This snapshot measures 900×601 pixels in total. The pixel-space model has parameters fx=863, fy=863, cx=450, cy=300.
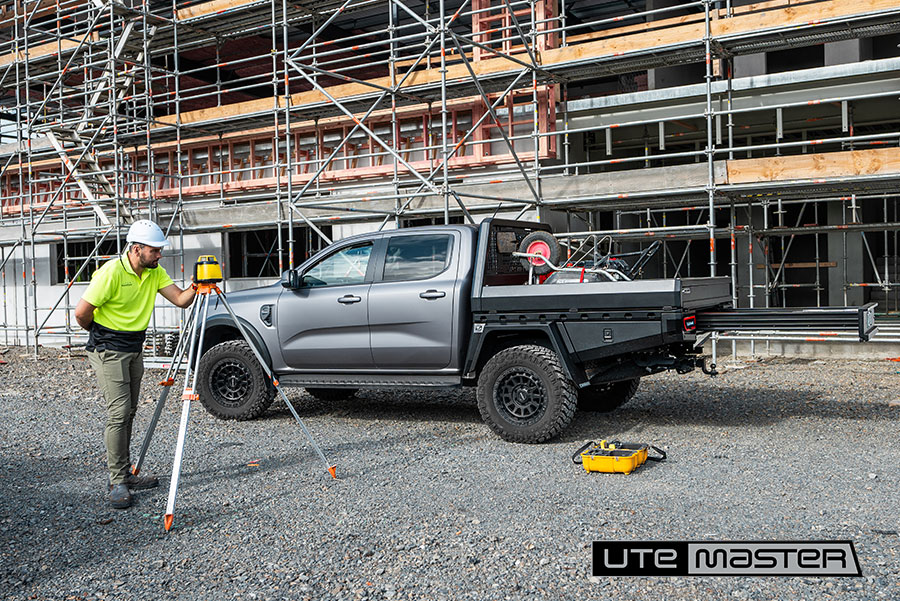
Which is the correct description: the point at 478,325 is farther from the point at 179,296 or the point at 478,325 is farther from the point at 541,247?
the point at 179,296

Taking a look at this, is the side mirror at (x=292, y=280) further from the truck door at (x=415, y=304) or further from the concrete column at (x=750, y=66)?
the concrete column at (x=750, y=66)

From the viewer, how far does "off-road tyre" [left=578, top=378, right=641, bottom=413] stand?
26.7 ft

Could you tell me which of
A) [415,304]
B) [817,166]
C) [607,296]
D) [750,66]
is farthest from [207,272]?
[750,66]

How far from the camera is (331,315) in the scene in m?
7.92

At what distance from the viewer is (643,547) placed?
4.41 meters

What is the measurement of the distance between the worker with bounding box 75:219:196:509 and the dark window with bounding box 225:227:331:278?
32.8 ft

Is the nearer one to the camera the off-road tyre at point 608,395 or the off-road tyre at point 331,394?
the off-road tyre at point 608,395

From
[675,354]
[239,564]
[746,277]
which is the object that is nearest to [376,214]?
[675,354]

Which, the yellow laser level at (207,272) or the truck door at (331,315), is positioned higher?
the yellow laser level at (207,272)

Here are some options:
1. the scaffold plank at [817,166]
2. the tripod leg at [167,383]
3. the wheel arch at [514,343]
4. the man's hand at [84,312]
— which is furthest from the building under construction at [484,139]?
the man's hand at [84,312]

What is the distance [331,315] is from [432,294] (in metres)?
1.08

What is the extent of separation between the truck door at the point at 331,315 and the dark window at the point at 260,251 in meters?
7.64

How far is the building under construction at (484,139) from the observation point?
11.2m

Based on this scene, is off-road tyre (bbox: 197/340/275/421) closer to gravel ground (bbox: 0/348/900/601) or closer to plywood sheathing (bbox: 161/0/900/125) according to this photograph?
gravel ground (bbox: 0/348/900/601)
